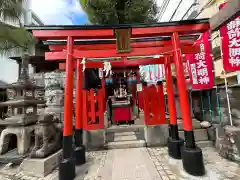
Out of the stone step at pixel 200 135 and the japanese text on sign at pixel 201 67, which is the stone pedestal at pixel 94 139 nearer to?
the stone step at pixel 200 135

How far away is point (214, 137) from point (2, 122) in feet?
26.2

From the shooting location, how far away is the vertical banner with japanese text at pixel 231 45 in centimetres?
379

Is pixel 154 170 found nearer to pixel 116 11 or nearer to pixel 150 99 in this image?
pixel 150 99

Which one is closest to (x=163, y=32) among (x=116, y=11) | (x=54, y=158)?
(x=54, y=158)

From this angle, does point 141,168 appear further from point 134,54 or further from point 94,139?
point 134,54

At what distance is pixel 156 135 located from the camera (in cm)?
546

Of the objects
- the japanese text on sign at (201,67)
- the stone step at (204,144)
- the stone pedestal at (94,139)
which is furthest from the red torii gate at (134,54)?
the stone step at (204,144)

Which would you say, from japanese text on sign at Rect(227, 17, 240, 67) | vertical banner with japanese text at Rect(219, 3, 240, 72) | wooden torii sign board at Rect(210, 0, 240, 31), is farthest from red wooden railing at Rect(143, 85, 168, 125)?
wooden torii sign board at Rect(210, 0, 240, 31)

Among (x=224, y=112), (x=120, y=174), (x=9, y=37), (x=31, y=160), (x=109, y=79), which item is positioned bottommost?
(x=120, y=174)

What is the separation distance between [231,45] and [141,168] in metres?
4.42

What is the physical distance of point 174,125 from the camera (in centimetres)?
457

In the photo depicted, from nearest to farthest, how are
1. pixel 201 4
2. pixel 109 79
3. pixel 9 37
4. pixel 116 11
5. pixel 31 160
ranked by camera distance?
pixel 31 160, pixel 9 37, pixel 201 4, pixel 116 11, pixel 109 79

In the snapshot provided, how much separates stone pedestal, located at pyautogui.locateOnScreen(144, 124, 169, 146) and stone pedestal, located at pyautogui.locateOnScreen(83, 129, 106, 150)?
Answer: 1.84m

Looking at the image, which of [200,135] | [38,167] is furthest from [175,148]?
[38,167]
